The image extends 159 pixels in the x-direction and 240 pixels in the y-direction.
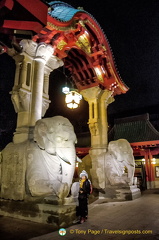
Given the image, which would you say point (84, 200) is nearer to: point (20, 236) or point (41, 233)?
point (41, 233)

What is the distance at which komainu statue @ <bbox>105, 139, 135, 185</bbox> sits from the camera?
24.8ft

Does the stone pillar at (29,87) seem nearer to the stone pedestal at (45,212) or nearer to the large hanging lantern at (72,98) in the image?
the large hanging lantern at (72,98)

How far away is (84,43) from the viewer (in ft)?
24.9

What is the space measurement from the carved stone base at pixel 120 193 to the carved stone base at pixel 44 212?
3828 mm

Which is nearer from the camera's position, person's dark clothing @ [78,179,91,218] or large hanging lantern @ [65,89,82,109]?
person's dark clothing @ [78,179,91,218]

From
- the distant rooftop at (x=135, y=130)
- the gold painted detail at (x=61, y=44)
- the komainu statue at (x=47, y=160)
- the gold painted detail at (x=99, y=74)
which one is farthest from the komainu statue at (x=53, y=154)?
the distant rooftop at (x=135, y=130)

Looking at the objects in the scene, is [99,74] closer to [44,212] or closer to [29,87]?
[29,87]

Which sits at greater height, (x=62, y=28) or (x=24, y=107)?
(x=62, y=28)

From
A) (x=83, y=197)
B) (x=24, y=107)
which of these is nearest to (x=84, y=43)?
(x=24, y=107)

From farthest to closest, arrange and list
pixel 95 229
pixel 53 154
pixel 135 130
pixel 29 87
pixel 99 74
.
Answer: pixel 135 130 → pixel 99 74 → pixel 29 87 → pixel 53 154 → pixel 95 229

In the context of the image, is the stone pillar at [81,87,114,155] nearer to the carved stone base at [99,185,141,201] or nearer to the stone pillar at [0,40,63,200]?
the carved stone base at [99,185,141,201]

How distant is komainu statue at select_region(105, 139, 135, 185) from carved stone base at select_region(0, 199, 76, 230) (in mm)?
3967

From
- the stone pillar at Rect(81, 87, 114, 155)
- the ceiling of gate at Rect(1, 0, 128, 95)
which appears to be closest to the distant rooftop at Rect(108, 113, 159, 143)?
the ceiling of gate at Rect(1, 0, 128, 95)

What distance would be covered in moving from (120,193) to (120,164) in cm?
111
